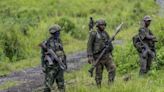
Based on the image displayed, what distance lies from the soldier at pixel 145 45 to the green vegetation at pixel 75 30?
1.33ft

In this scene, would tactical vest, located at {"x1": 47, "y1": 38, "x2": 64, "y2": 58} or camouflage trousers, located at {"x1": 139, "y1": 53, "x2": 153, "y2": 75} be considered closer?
tactical vest, located at {"x1": 47, "y1": 38, "x2": 64, "y2": 58}

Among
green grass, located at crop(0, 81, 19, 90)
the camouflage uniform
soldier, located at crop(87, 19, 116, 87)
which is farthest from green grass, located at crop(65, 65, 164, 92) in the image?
green grass, located at crop(0, 81, 19, 90)

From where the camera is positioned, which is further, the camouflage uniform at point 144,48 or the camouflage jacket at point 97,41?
the camouflage uniform at point 144,48

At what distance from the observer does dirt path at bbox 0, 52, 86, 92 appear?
16.5 meters

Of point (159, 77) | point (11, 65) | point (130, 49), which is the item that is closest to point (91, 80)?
point (159, 77)

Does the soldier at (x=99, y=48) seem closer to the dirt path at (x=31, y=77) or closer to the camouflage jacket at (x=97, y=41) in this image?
the camouflage jacket at (x=97, y=41)

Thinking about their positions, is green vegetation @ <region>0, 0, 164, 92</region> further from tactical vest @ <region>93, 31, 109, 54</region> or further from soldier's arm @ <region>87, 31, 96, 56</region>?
tactical vest @ <region>93, 31, 109, 54</region>

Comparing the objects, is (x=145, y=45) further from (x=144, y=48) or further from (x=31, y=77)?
(x=31, y=77)

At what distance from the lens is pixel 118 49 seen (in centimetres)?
1911

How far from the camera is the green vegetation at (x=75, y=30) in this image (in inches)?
594

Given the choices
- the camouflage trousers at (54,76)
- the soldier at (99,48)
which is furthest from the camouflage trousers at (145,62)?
the camouflage trousers at (54,76)

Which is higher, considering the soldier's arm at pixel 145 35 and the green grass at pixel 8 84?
the soldier's arm at pixel 145 35

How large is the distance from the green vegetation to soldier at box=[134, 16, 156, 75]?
1.33ft

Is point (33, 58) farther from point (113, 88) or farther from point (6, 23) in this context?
point (113, 88)
